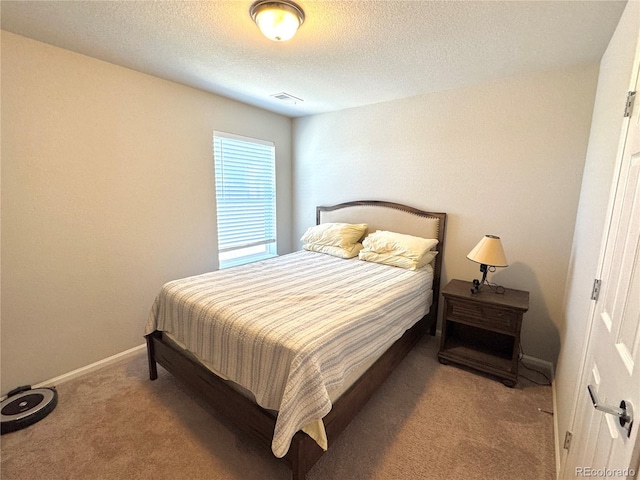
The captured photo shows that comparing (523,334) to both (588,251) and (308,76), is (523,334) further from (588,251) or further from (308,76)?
(308,76)

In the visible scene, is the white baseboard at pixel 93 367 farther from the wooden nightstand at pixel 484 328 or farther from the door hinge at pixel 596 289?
the door hinge at pixel 596 289

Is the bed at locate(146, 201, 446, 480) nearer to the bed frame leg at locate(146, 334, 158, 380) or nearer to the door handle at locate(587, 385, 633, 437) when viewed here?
the bed frame leg at locate(146, 334, 158, 380)

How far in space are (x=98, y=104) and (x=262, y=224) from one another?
2067 millimetres

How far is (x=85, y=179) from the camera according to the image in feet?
7.49

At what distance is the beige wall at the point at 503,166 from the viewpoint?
232 cm

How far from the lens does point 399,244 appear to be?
9.53 feet

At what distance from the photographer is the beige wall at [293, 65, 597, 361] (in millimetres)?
2320

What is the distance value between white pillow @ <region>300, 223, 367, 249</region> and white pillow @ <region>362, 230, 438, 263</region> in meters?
0.18

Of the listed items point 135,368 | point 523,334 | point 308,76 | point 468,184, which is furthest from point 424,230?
point 135,368

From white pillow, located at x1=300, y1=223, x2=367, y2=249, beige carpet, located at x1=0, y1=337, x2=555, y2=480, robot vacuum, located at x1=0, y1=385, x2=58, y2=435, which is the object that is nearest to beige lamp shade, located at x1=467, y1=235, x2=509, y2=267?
beige carpet, located at x1=0, y1=337, x2=555, y2=480

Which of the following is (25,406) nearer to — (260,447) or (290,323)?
(260,447)


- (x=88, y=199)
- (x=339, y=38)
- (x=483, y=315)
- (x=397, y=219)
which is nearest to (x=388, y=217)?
(x=397, y=219)

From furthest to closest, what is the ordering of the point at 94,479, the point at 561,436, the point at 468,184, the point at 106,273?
the point at 468,184 → the point at 106,273 → the point at 561,436 → the point at 94,479

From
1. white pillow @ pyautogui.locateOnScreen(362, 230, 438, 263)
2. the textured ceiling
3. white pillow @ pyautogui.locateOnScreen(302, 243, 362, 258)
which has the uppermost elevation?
the textured ceiling
